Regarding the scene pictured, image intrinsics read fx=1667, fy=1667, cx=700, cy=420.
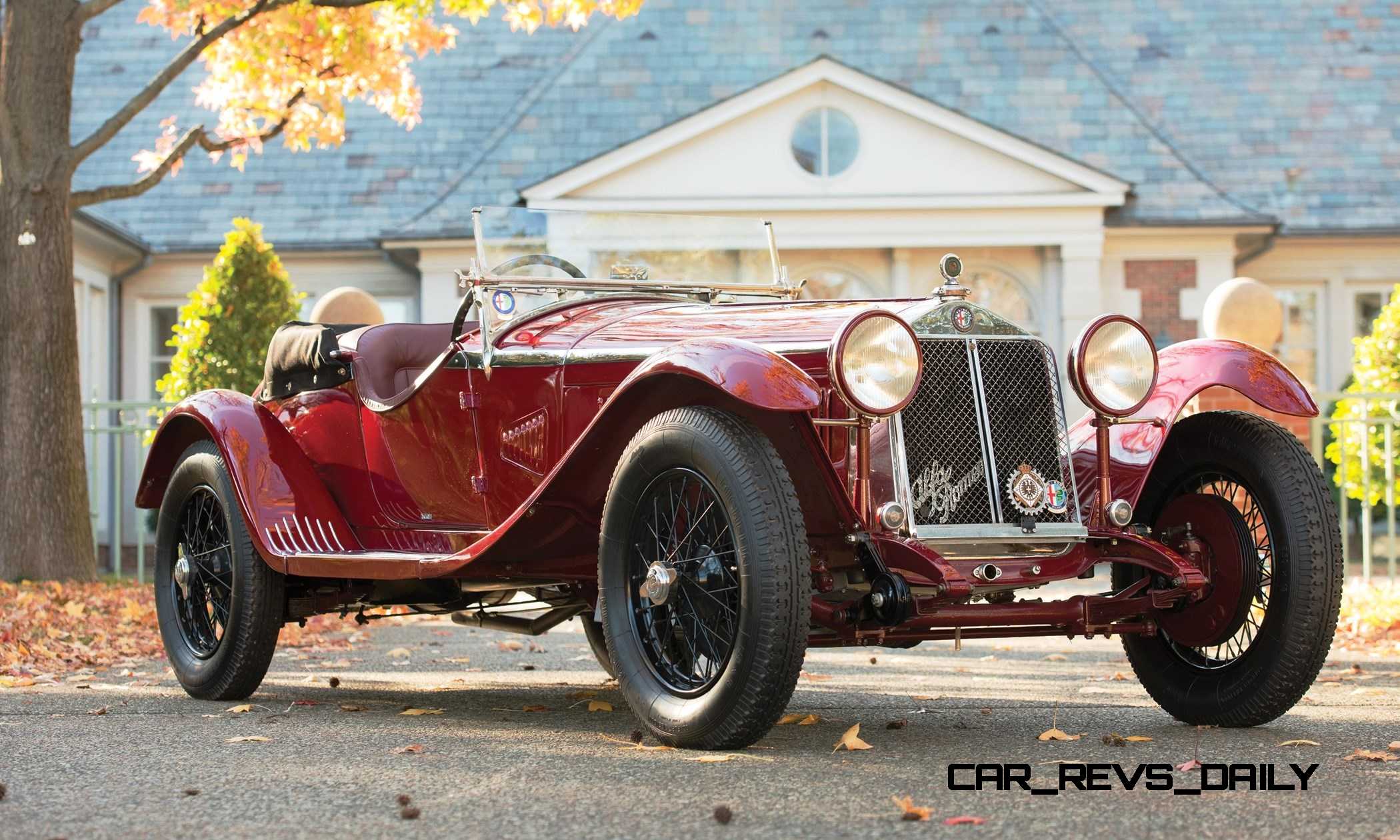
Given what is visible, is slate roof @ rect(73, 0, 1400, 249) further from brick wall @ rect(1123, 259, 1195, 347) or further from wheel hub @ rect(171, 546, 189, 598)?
wheel hub @ rect(171, 546, 189, 598)

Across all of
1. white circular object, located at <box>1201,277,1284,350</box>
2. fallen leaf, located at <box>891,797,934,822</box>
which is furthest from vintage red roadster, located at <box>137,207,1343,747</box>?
white circular object, located at <box>1201,277,1284,350</box>

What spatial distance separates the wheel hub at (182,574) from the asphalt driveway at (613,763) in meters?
0.38

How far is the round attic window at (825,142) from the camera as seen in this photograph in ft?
62.0

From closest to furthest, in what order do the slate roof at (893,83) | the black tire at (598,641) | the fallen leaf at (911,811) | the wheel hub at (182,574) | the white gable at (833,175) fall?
1. the fallen leaf at (911,811)
2. the wheel hub at (182,574)
3. the black tire at (598,641)
4. the white gable at (833,175)
5. the slate roof at (893,83)

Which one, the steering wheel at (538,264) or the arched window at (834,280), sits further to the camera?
the arched window at (834,280)

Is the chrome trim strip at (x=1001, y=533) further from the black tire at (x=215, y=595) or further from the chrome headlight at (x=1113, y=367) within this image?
the black tire at (x=215, y=595)

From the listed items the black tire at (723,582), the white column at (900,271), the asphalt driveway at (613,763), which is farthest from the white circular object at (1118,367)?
A: the white column at (900,271)

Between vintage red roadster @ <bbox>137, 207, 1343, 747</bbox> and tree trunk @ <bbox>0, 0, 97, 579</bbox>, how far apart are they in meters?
4.12

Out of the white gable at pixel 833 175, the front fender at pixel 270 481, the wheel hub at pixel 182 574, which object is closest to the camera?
the front fender at pixel 270 481

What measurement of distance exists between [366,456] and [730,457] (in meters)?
2.17

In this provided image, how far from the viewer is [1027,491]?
449cm

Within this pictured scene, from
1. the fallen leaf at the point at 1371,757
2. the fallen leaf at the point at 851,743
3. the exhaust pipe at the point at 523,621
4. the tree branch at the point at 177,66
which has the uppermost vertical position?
the tree branch at the point at 177,66

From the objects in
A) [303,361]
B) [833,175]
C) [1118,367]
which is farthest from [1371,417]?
[833,175]

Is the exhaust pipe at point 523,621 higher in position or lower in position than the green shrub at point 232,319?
lower
